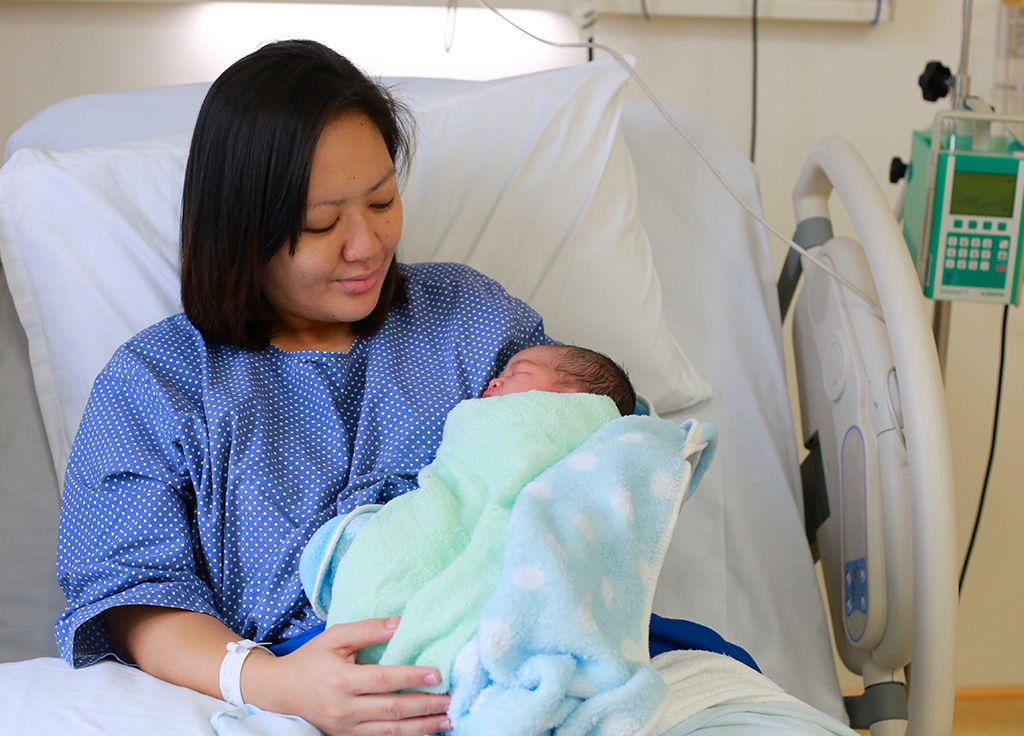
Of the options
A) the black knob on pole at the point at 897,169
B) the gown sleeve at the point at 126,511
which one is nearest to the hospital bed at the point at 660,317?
the black knob on pole at the point at 897,169

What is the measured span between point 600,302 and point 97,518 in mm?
819

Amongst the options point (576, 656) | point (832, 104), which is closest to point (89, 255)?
point (576, 656)

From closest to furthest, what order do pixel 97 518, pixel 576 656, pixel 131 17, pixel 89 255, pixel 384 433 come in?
pixel 576 656
pixel 97 518
pixel 384 433
pixel 89 255
pixel 131 17

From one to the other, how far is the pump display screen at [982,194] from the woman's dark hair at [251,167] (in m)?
0.91

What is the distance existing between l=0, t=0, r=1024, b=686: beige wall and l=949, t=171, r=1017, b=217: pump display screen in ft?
2.06

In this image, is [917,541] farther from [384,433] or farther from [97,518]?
[97,518]

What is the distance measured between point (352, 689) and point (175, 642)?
0.85 feet

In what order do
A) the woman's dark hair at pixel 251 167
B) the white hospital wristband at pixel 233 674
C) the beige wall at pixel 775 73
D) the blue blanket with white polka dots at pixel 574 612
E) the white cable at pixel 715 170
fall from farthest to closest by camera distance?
1. the beige wall at pixel 775 73
2. the white cable at pixel 715 170
3. the woman's dark hair at pixel 251 167
4. the white hospital wristband at pixel 233 674
5. the blue blanket with white polka dots at pixel 574 612

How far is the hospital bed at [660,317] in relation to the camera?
1.24m

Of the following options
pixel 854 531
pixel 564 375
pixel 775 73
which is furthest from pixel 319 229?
pixel 775 73

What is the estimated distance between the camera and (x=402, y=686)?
845 mm

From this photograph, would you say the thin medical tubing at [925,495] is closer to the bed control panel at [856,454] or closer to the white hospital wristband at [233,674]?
the bed control panel at [856,454]

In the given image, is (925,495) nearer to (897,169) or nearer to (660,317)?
(660,317)

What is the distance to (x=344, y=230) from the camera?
1.15m
